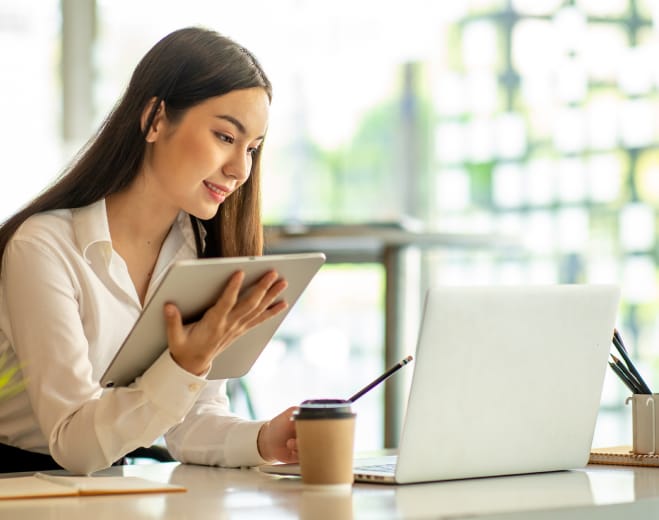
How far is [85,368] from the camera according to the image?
5.82 feet

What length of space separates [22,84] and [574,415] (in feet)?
12.9

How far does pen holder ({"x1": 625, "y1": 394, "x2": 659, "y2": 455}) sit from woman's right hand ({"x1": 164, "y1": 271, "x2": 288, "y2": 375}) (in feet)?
2.00

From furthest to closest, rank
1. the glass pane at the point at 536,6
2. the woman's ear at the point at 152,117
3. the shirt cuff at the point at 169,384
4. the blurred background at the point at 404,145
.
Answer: the glass pane at the point at 536,6, the blurred background at the point at 404,145, the woman's ear at the point at 152,117, the shirt cuff at the point at 169,384

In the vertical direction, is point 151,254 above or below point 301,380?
above

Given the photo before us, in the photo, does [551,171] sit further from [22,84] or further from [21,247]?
[21,247]

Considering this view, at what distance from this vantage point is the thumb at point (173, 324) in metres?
1.52

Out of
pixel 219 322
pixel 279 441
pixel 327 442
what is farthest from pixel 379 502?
pixel 279 441

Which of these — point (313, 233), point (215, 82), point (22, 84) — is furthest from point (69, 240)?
point (22, 84)

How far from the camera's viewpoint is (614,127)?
13.1ft

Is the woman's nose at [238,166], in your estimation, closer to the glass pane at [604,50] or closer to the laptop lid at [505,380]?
the laptop lid at [505,380]

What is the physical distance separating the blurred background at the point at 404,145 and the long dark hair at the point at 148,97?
63.7 inches

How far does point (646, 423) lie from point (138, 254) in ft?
3.05

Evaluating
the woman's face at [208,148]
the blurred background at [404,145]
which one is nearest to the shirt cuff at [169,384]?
the woman's face at [208,148]

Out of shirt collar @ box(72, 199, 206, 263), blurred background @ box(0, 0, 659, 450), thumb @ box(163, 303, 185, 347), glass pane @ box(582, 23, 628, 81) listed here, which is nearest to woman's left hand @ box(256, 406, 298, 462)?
thumb @ box(163, 303, 185, 347)
